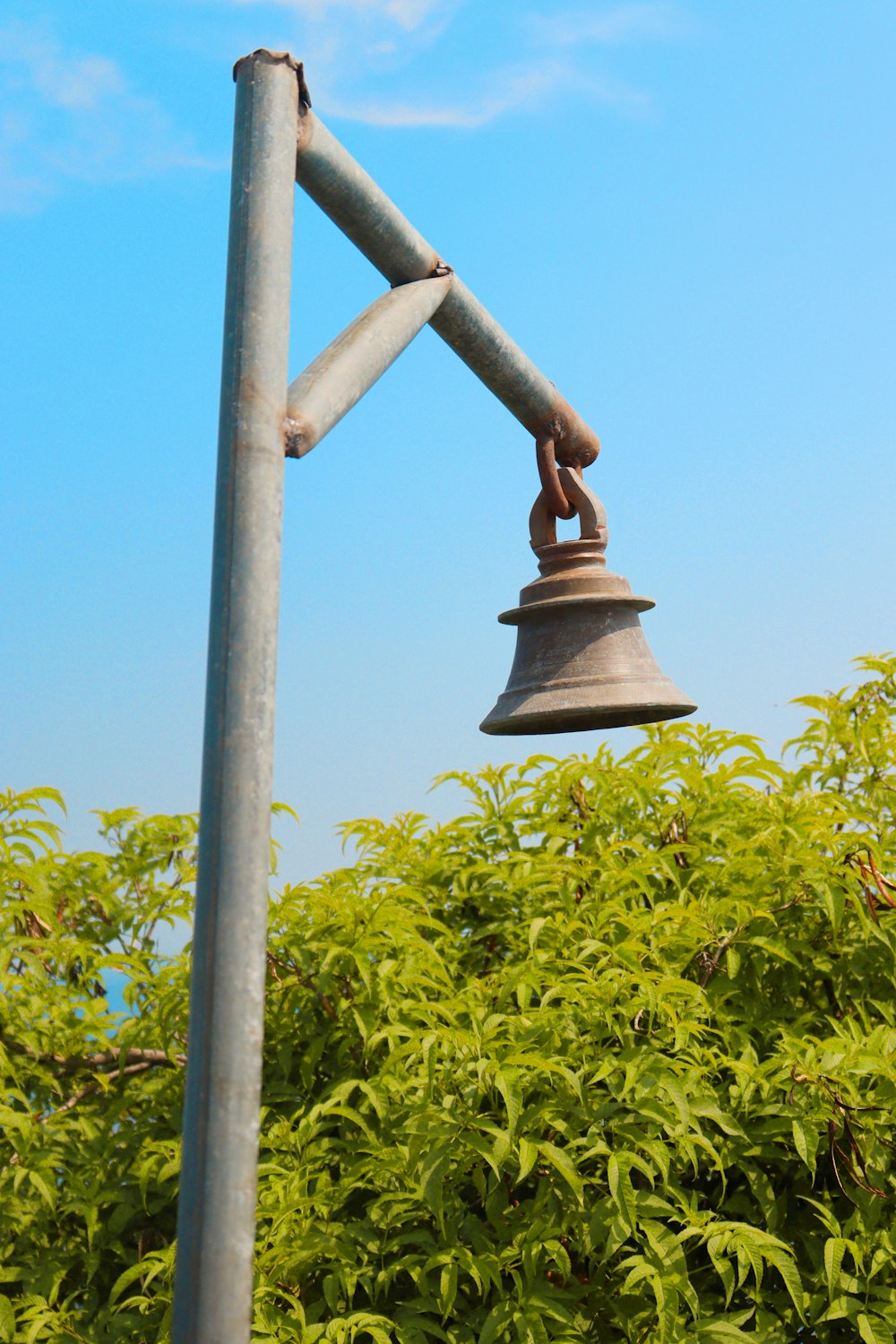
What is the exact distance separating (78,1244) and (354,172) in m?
2.87

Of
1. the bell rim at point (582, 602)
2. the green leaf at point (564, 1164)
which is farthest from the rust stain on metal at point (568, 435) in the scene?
the green leaf at point (564, 1164)

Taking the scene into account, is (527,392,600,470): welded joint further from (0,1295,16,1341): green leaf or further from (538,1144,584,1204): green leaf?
(0,1295,16,1341): green leaf

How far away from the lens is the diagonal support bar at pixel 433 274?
234 cm

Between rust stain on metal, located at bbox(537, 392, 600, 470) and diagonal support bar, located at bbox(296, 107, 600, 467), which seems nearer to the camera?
diagonal support bar, located at bbox(296, 107, 600, 467)

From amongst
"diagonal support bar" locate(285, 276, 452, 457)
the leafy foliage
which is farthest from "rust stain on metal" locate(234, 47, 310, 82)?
the leafy foliage

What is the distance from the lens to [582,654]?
294 cm

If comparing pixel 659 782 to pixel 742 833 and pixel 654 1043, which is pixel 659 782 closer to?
pixel 742 833

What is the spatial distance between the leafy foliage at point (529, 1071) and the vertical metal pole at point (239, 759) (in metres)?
1.12

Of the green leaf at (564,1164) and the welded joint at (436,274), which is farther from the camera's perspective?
the green leaf at (564,1164)

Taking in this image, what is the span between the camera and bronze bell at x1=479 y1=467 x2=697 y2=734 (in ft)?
9.43

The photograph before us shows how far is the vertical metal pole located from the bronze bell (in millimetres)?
1083

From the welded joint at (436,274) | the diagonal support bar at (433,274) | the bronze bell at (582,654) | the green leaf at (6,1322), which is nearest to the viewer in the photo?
the diagonal support bar at (433,274)

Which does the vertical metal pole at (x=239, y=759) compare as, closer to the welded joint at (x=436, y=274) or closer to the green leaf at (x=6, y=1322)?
the welded joint at (x=436, y=274)

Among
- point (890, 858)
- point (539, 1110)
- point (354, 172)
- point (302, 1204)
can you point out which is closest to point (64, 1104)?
point (302, 1204)
